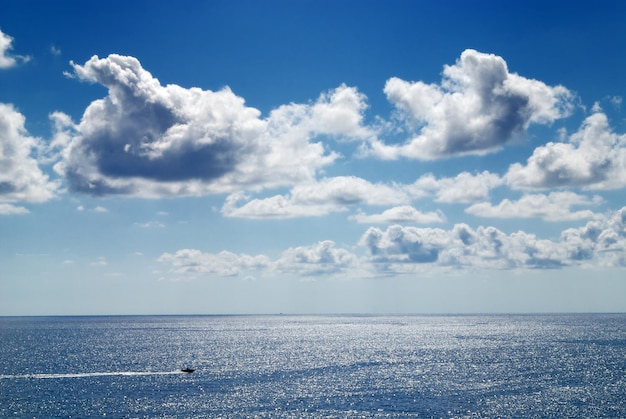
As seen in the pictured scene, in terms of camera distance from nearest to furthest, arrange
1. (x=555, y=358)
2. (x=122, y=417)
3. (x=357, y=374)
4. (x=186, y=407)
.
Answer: (x=122, y=417) < (x=186, y=407) < (x=357, y=374) < (x=555, y=358)

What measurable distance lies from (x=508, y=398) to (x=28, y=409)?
90164mm

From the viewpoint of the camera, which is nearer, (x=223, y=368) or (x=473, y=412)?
(x=473, y=412)

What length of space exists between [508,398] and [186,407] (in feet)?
204

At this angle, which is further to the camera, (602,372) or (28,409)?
(602,372)

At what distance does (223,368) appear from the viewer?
172 m

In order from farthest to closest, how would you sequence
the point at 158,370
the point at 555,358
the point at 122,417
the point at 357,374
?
the point at 555,358 < the point at 158,370 < the point at 357,374 < the point at 122,417

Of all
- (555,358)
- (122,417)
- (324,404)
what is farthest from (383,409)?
(555,358)

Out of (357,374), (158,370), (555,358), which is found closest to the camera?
(357,374)

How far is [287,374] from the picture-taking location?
159 metres

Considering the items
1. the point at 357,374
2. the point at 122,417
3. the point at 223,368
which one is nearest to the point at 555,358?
the point at 357,374

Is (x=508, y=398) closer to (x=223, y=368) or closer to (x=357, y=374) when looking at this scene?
(x=357, y=374)

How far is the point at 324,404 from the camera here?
114 meters

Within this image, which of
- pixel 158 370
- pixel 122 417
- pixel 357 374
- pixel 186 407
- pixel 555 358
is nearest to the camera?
pixel 122 417

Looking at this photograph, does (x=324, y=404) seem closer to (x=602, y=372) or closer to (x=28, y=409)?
(x=28, y=409)
